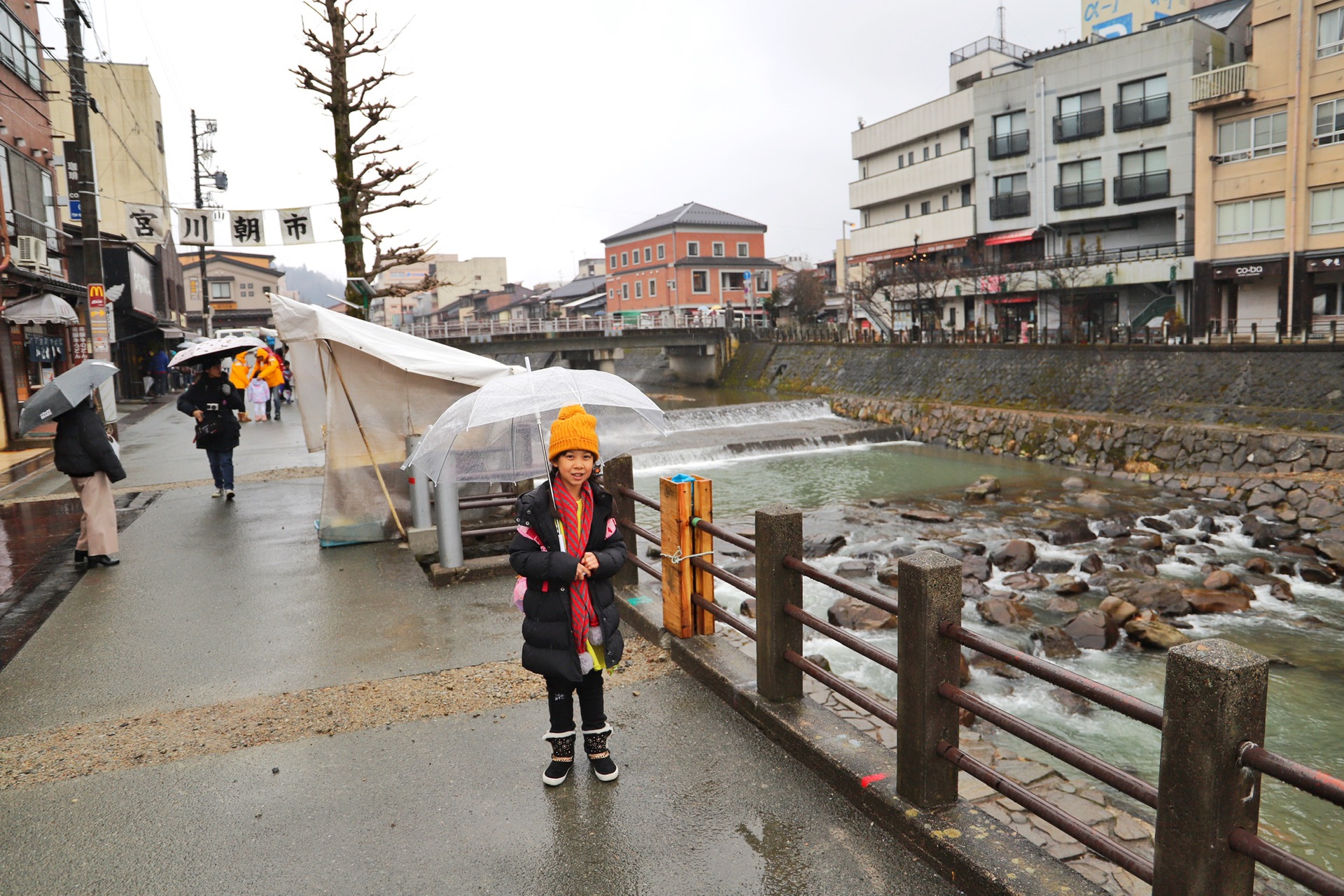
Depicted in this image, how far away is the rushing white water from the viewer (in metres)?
7.45

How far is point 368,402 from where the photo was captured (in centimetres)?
955

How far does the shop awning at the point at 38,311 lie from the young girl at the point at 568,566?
60.4 ft

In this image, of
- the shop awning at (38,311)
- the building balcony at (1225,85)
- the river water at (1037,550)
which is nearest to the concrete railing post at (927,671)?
the river water at (1037,550)

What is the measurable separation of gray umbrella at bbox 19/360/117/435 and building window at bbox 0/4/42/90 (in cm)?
1479

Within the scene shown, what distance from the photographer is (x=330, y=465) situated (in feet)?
31.6

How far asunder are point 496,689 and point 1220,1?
Answer: 43.0 m

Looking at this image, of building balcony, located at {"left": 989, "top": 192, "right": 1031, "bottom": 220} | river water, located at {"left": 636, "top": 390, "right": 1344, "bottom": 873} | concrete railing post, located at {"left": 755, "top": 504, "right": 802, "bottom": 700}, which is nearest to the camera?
concrete railing post, located at {"left": 755, "top": 504, "right": 802, "bottom": 700}

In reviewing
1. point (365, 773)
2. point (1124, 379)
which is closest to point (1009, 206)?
point (1124, 379)

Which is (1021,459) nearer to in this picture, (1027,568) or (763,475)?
(763,475)

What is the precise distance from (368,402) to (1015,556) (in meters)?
10.3

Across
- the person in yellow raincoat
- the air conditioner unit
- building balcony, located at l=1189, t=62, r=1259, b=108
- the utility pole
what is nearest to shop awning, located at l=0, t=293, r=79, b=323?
the air conditioner unit

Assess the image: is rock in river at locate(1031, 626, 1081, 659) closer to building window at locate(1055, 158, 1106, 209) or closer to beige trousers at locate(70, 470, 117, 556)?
beige trousers at locate(70, 470, 117, 556)

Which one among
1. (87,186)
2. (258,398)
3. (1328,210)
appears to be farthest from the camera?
(1328,210)

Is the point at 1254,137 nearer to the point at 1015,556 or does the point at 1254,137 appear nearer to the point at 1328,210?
the point at 1328,210
